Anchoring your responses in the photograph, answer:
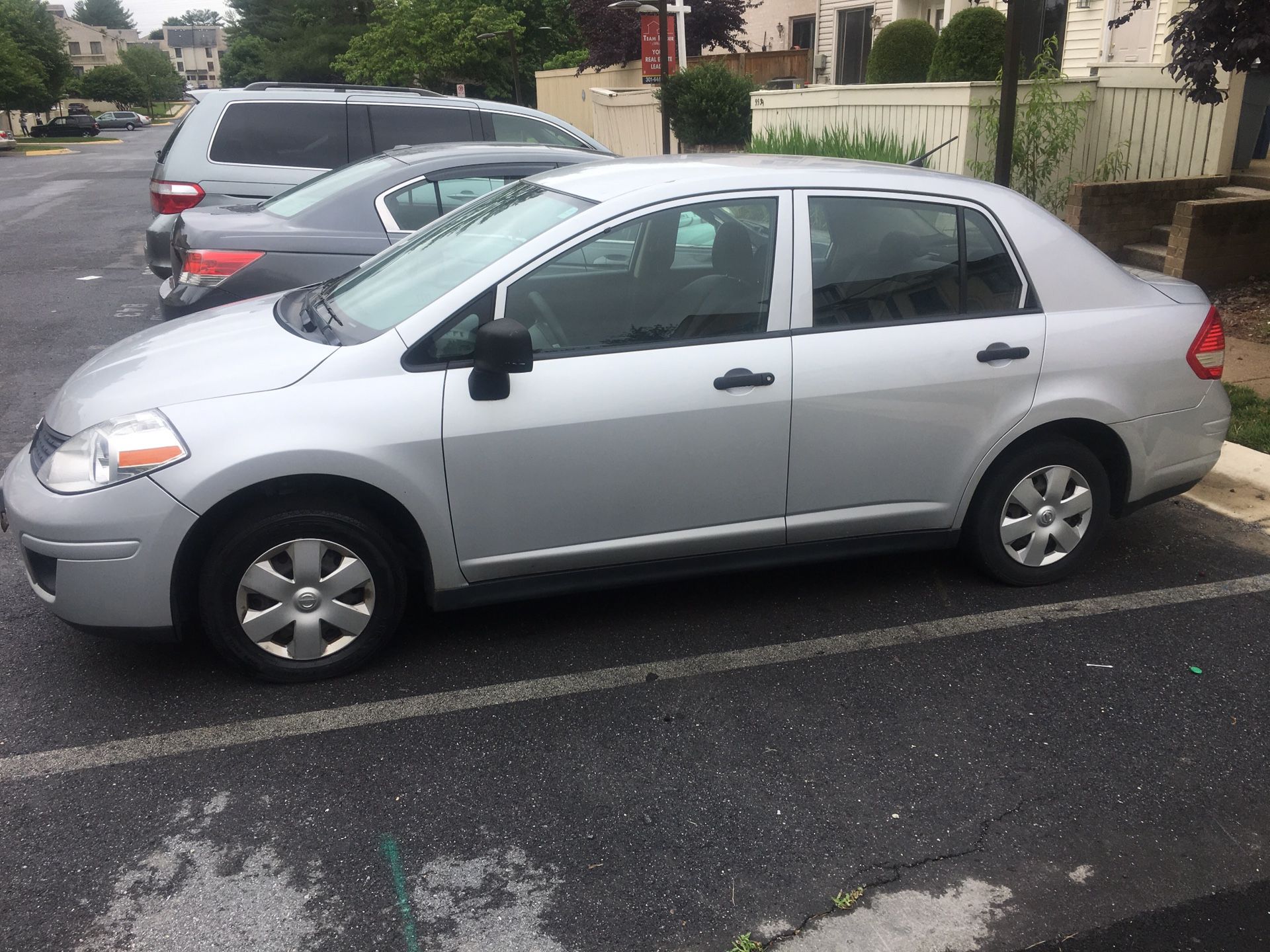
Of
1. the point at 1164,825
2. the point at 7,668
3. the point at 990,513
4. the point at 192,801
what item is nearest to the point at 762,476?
the point at 990,513

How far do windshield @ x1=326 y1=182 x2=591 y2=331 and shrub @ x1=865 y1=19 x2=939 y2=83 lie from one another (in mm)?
15594

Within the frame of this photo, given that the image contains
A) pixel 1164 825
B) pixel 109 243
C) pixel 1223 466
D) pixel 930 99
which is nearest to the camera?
pixel 1164 825

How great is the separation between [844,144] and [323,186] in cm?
821

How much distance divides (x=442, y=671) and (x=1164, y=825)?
2363 mm

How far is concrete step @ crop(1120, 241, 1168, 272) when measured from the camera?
980 centimetres

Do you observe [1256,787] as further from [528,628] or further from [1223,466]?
[1223,466]

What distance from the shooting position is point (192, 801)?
3279 millimetres

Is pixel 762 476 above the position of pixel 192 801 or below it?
above

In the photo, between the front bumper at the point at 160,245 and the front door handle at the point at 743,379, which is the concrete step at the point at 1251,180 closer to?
Result: the front door handle at the point at 743,379

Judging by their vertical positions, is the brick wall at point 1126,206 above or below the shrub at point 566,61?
below

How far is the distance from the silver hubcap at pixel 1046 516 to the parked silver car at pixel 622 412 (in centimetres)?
1

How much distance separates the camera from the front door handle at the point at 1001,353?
167 inches

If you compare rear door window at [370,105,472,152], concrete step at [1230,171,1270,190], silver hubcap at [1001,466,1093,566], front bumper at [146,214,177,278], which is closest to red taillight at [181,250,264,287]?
front bumper at [146,214,177,278]

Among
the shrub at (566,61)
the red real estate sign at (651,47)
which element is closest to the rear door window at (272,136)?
the red real estate sign at (651,47)
